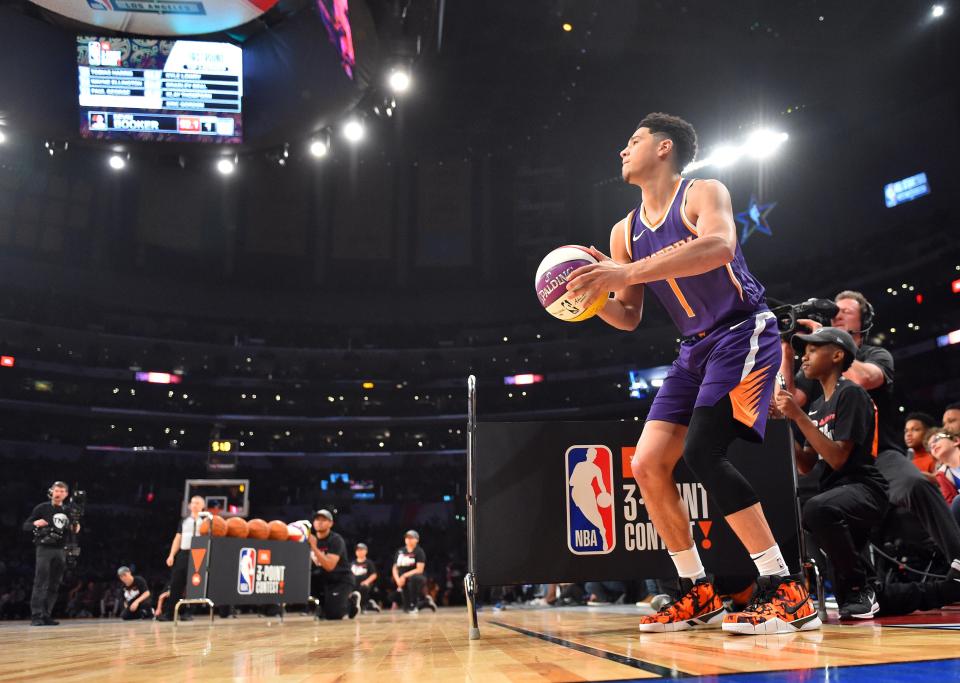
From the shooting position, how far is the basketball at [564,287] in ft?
8.59

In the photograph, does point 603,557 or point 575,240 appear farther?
point 575,240

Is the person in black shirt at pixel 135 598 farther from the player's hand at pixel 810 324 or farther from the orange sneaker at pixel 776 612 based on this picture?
the orange sneaker at pixel 776 612

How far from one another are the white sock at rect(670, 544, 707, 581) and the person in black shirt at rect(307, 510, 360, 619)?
6387mm

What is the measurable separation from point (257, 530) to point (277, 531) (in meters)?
0.24

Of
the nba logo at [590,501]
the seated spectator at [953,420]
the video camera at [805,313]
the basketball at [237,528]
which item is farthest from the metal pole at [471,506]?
the basketball at [237,528]

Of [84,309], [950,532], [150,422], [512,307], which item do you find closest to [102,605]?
[150,422]

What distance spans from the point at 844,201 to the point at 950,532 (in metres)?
24.4

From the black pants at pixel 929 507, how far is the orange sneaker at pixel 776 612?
Answer: 3.93 ft

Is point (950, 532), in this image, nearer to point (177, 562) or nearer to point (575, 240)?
point (177, 562)

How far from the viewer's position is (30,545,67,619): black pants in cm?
842

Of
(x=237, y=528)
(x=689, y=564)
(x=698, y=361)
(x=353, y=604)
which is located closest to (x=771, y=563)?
(x=689, y=564)

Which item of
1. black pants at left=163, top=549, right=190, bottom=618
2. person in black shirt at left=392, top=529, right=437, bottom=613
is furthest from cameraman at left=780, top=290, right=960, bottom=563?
person in black shirt at left=392, top=529, right=437, bottom=613

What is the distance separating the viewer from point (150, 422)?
27781mm

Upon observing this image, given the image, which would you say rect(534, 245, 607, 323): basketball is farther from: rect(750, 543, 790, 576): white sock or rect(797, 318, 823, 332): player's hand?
rect(797, 318, 823, 332): player's hand
